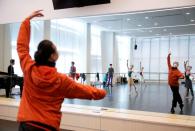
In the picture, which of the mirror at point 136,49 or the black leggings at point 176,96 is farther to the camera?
the black leggings at point 176,96

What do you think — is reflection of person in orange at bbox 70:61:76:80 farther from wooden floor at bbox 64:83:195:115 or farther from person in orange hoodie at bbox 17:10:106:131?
person in orange hoodie at bbox 17:10:106:131

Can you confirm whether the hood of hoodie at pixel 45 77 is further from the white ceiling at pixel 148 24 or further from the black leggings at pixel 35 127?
the white ceiling at pixel 148 24

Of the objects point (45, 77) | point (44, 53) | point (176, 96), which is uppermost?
point (44, 53)

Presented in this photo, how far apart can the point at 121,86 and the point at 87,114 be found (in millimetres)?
2469

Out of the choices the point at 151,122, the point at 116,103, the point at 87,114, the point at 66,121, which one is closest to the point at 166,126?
the point at 151,122

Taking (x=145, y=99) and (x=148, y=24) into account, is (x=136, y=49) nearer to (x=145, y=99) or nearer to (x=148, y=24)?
(x=148, y=24)

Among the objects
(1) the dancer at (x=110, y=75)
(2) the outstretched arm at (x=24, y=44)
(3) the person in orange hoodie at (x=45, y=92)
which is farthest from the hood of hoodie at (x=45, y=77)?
(1) the dancer at (x=110, y=75)

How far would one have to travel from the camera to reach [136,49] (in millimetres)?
5867

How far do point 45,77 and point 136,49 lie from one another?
Answer: 4491 millimetres

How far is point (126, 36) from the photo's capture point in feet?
20.0

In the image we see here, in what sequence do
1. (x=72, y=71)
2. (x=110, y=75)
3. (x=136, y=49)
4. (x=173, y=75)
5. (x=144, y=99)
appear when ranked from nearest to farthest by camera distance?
(x=173, y=75), (x=136, y=49), (x=110, y=75), (x=72, y=71), (x=144, y=99)

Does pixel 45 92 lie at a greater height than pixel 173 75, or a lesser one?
greater

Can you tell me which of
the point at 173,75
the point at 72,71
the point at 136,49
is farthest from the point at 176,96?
the point at 72,71

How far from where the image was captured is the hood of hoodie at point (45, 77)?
157 centimetres
